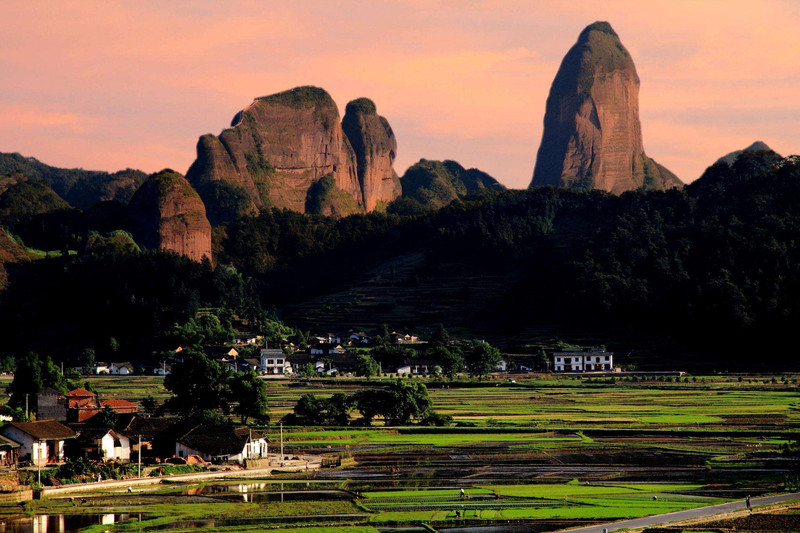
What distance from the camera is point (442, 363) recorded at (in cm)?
11988

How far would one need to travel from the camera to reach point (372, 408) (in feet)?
247

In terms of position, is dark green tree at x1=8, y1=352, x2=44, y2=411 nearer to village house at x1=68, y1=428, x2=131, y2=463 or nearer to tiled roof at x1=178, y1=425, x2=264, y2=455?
village house at x1=68, y1=428, x2=131, y2=463

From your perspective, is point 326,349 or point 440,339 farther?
point 326,349

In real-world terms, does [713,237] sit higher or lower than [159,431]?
higher

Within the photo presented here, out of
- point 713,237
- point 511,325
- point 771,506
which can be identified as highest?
point 713,237

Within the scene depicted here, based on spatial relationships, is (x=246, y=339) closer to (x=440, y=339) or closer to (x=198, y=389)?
(x=440, y=339)

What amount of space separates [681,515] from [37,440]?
31.1 meters

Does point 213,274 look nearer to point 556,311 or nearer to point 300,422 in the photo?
point 556,311

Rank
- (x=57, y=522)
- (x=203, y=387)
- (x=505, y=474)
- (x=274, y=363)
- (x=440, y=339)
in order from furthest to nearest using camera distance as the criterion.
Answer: (x=440, y=339) → (x=274, y=363) → (x=203, y=387) → (x=505, y=474) → (x=57, y=522)

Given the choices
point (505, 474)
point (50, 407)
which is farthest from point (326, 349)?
point (505, 474)

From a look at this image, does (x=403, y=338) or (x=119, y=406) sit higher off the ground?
(x=403, y=338)

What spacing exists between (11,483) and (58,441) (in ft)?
31.3

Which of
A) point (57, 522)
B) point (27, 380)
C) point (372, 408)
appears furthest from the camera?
point (372, 408)

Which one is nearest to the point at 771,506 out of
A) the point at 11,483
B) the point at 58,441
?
the point at 11,483
